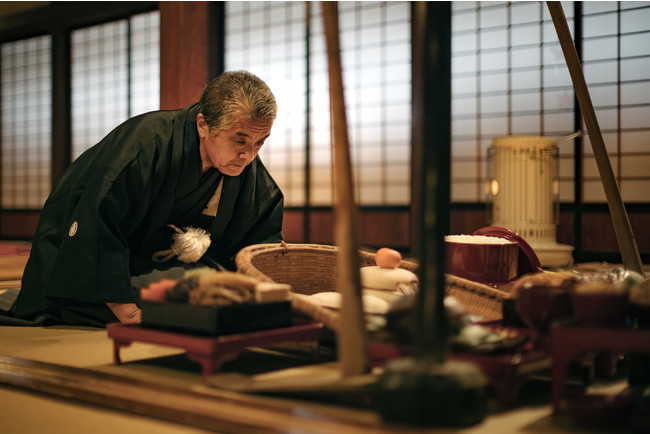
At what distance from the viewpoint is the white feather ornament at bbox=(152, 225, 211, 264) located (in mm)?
2549

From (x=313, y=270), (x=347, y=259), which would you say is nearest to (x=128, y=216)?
(x=313, y=270)

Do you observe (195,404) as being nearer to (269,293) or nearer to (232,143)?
(269,293)

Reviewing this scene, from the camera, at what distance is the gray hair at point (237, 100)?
87.1 inches

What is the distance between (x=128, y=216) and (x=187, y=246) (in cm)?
32

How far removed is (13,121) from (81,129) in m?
2.15

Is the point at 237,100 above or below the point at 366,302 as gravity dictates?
above

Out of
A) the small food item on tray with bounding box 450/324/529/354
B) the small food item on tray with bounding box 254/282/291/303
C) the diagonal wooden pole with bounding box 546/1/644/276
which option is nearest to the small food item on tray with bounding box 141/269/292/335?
the small food item on tray with bounding box 254/282/291/303

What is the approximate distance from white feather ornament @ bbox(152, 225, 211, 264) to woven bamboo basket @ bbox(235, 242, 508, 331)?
1.67ft

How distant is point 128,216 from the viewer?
7.57 ft

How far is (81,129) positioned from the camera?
32.8 feet

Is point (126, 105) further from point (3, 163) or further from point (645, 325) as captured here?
point (645, 325)

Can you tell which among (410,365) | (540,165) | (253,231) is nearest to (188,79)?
(540,165)

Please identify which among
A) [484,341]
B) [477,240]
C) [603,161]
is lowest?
[484,341]

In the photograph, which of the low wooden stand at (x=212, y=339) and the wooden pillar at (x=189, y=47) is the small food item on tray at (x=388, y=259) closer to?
the low wooden stand at (x=212, y=339)
